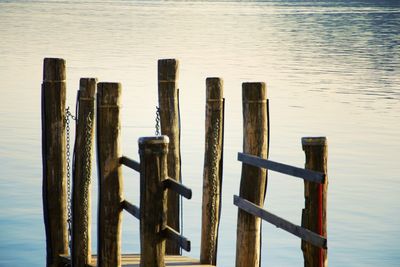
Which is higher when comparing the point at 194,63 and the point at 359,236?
the point at 194,63

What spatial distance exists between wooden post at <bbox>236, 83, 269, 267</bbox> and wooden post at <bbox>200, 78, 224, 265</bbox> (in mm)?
1163

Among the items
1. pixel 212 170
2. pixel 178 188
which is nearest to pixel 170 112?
pixel 212 170

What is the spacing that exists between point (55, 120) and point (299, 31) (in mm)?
64906

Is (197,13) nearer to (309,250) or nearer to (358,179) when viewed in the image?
(358,179)

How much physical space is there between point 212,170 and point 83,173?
1.37 metres

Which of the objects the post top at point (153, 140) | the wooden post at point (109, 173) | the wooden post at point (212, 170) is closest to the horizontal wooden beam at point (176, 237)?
the post top at point (153, 140)

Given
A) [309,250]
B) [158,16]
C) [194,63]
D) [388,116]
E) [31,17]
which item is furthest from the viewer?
[158,16]

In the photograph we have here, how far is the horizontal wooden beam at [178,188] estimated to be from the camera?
9438 millimetres

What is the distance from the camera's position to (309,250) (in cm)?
981

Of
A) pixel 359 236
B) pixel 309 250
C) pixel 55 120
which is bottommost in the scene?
pixel 359 236

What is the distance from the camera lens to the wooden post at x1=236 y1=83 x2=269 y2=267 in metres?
10.9

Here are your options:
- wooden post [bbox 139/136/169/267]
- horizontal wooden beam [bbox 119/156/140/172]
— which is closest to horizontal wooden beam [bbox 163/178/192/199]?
wooden post [bbox 139/136/169/267]

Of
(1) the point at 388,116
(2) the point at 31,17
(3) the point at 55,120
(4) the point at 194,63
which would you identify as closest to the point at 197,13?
(2) the point at 31,17

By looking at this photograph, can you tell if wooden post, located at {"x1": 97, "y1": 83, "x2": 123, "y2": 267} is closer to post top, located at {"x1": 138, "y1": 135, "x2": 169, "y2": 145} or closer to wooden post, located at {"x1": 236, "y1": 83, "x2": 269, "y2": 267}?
wooden post, located at {"x1": 236, "y1": 83, "x2": 269, "y2": 267}
